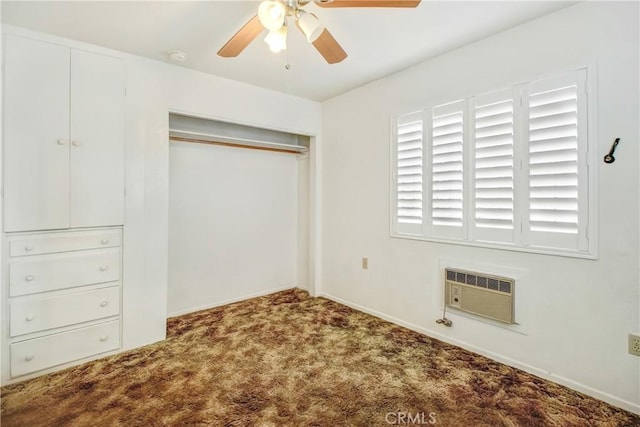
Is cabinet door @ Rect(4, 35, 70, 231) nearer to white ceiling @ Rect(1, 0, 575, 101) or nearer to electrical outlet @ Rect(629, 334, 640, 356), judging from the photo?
white ceiling @ Rect(1, 0, 575, 101)

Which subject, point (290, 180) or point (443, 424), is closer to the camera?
point (443, 424)

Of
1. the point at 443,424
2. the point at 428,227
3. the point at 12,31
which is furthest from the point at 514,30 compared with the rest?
the point at 12,31

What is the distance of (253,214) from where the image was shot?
3.89 metres

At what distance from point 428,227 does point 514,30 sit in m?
Answer: 1.60

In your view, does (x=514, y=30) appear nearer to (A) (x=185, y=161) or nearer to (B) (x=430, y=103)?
(B) (x=430, y=103)

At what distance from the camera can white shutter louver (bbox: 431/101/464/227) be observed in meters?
2.52

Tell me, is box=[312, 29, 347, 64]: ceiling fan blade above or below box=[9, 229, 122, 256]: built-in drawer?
above

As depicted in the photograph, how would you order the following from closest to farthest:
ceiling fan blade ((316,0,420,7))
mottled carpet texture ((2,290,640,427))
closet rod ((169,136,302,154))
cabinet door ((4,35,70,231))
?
1. ceiling fan blade ((316,0,420,7))
2. mottled carpet texture ((2,290,640,427))
3. cabinet door ((4,35,70,231))
4. closet rod ((169,136,302,154))

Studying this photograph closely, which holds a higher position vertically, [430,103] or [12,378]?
[430,103]

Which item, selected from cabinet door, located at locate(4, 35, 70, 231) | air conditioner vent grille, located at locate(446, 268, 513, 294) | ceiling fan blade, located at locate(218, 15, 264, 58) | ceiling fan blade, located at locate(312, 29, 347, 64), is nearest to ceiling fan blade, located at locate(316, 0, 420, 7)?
ceiling fan blade, located at locate(312, 29, 347, 64)

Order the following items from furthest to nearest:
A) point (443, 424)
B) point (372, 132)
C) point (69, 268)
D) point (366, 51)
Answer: point (372, 132) < point (366, 51) < point (69, 268) < point (443, 424)

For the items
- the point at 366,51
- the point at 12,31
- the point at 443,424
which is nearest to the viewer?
the point at 443,424

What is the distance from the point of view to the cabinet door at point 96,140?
235 cm

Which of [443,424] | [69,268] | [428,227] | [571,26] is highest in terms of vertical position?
[571,26]
